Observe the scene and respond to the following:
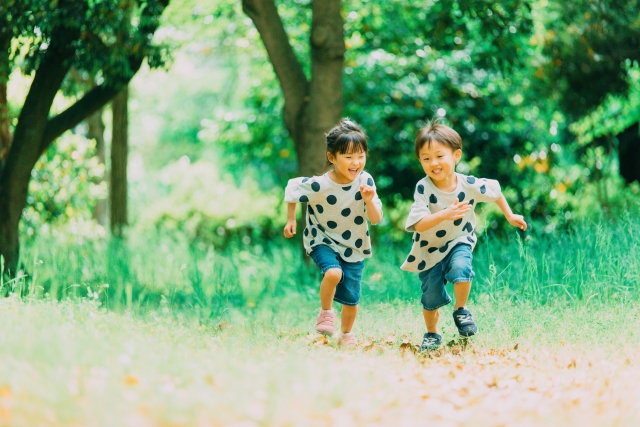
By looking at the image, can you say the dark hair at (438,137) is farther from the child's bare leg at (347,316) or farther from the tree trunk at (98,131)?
the tree trunk at (98,131)

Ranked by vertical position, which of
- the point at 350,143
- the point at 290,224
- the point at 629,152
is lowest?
the point at 290,224

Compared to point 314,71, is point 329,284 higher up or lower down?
lower down

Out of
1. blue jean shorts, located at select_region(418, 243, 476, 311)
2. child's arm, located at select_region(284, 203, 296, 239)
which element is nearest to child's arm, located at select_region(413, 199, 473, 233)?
blue jean shorts, located at select_region(418, 243, 476, 311)

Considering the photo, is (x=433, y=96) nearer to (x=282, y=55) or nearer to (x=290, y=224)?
(x=282, y=55)

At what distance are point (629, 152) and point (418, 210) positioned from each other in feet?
34.6

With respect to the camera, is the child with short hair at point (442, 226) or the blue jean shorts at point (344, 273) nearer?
the child with short hair at point (442, 226)

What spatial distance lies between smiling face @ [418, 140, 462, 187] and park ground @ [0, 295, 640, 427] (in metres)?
1.17

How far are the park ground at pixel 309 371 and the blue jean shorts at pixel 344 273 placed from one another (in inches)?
13.5

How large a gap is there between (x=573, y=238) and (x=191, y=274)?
3.74 metres

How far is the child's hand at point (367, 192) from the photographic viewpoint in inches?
201

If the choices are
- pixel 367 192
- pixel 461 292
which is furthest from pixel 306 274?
pixel 461 292

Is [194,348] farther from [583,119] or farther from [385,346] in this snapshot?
[583,119]

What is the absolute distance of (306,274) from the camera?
26.7 feet

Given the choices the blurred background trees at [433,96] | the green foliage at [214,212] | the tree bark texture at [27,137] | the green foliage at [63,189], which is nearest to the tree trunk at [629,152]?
the blurred background trees at [433,96]
